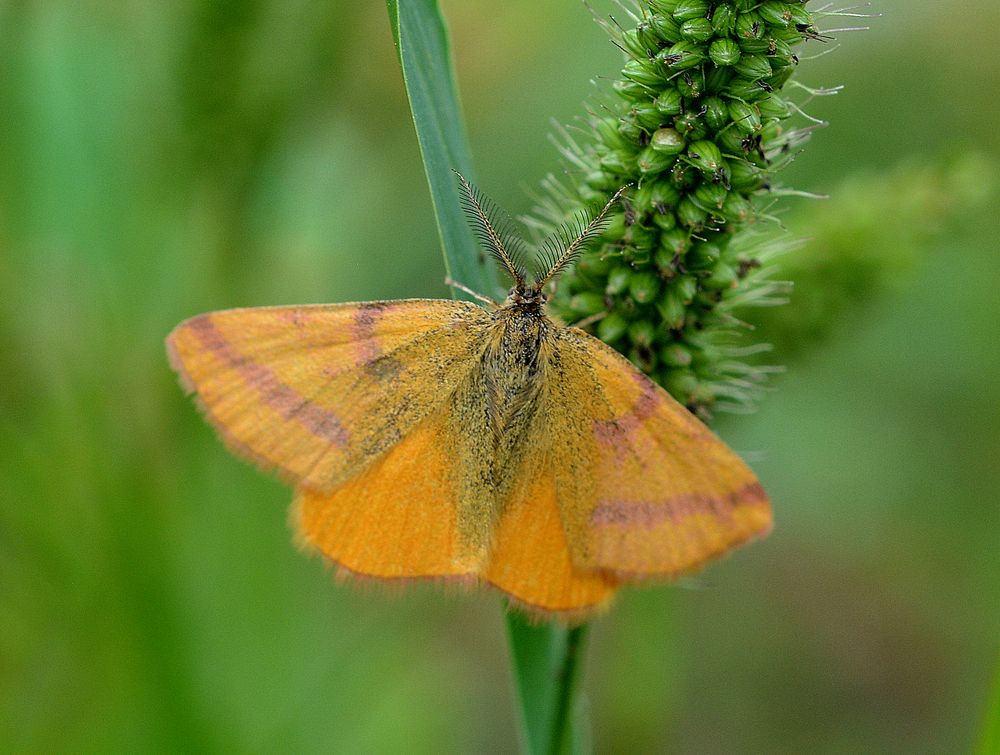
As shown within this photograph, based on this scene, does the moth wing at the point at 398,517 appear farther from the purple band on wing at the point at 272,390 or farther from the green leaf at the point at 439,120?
the green leaf at the point at 439,120

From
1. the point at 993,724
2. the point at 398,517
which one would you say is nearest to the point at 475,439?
the point at 398,517

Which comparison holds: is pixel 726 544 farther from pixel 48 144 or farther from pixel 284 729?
pixel 48 144

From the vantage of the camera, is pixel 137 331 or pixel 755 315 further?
pixel 137 331

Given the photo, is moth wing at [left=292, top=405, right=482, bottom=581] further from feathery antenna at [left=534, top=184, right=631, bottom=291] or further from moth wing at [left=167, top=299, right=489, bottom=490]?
feathery antenna at [left=534, top=184, right=631, bottom=291]

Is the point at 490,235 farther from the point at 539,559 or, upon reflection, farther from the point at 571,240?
the point at 539,559

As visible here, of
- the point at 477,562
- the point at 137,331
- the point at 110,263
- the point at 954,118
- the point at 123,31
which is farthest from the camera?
the point at 954,118

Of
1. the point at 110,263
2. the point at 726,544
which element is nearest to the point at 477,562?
the point at 726,544
